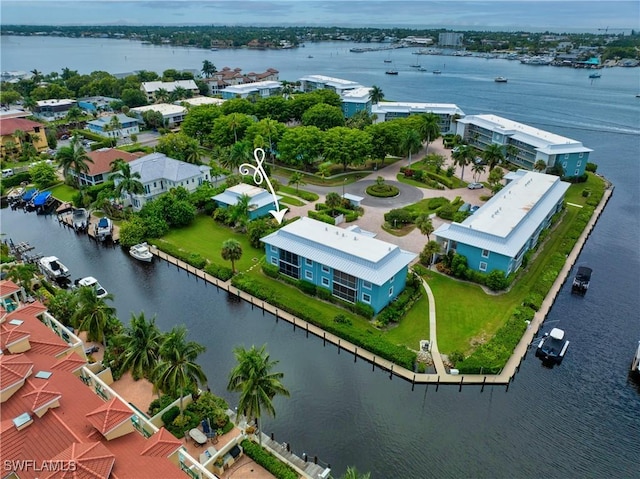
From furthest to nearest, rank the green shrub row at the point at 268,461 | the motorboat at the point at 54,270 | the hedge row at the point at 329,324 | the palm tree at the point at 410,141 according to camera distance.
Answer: the palm tree at the point at 410,141 < the motorboat at the point at 54,270 < the hedge row at the point at 329,324 < the green shrub row at the point at 268,461

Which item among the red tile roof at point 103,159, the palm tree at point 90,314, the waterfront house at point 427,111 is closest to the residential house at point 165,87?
the red tile roof at point 103,159

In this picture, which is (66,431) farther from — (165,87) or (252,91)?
(165,87)

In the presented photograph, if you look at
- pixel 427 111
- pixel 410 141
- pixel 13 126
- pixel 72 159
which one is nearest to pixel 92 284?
pixel 72 159

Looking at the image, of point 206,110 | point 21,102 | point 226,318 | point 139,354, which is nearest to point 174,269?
point 226,318

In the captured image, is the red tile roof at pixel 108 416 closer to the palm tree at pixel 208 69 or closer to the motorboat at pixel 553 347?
the motorboat at pixel 553 347

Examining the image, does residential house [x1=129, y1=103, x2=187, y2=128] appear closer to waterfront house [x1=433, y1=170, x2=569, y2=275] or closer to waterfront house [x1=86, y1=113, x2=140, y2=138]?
waterfront house [x1=86, y1=113, x2=140, y2=138]

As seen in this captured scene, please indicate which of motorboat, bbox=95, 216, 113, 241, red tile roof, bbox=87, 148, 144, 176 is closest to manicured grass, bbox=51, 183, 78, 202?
red tile roof, bbox=87, 148, 144, 176
